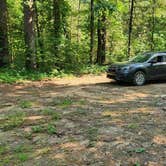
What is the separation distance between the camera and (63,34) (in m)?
25.8

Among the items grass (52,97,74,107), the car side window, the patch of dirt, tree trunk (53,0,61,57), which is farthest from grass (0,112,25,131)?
tree trunk (53,0,61,57)

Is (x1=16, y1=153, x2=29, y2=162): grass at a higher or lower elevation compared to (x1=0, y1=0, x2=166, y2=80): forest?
lower

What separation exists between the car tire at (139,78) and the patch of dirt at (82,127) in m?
1.70

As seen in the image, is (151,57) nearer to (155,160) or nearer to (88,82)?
(88,82)

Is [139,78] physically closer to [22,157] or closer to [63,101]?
[63,101]

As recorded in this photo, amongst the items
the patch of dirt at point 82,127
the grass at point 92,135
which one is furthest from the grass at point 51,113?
the grass at point 92,135

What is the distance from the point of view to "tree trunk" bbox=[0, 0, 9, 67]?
2067 centimetres

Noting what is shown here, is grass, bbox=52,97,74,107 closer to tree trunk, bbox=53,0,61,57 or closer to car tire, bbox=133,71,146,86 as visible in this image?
car tire, bbox=133,71,146,86

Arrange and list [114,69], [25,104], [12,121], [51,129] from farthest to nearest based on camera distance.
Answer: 1. [114,69]
2. [25,104]
3. [12,121]
4. [51,129]

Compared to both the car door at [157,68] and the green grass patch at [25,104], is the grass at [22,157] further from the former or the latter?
the car door at [157,68]

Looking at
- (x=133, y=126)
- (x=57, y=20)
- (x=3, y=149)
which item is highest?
(x=57, y=20)

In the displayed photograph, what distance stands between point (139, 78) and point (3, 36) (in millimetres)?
7894

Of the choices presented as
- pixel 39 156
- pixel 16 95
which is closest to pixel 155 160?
pixel 39 156

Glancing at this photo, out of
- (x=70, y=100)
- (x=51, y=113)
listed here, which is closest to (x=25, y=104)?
(x=70, y=100)
